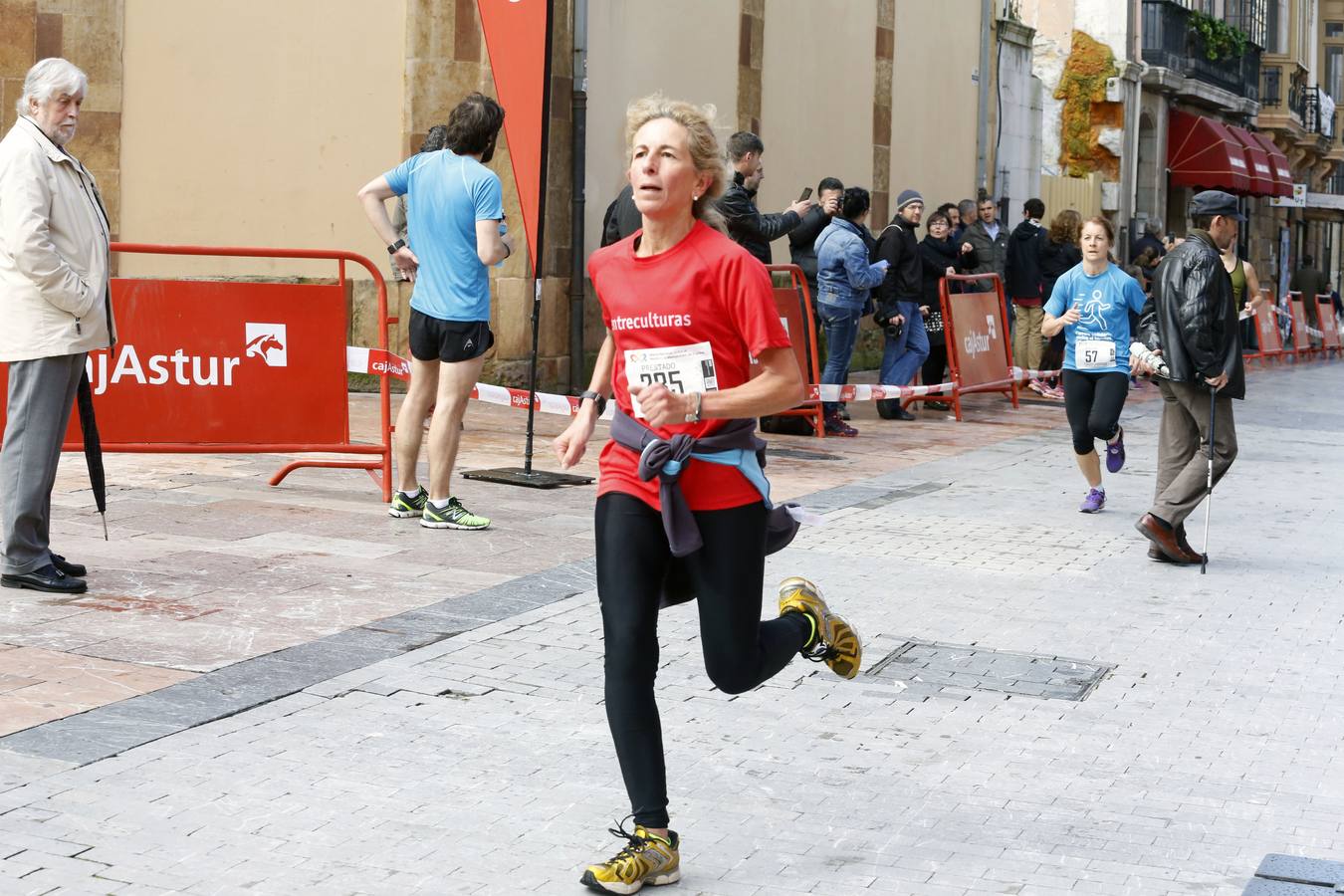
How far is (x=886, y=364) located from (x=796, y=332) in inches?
73.1

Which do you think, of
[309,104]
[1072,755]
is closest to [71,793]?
[1072,755]

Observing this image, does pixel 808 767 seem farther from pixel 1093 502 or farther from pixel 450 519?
pixel 1093 502

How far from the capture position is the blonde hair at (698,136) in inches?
170

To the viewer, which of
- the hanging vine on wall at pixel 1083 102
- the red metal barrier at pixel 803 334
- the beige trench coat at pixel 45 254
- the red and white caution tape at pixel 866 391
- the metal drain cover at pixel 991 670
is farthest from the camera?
the hanging vine on wall at pixel 1083 102

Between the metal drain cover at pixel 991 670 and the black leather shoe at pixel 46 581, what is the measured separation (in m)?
3.01

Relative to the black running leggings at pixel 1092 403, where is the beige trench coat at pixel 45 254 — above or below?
above

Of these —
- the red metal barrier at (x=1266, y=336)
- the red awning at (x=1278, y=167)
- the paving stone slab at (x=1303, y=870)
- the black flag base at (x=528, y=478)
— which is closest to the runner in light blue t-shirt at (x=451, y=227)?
the black flag base at (x=528, y=478)

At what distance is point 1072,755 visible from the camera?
535 centimetres

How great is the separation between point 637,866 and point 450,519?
4929mm

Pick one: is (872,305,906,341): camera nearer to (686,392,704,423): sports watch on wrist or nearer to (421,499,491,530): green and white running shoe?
(421,499,491,530): green and white running shoe

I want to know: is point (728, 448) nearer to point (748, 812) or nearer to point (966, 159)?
point (748, 812)

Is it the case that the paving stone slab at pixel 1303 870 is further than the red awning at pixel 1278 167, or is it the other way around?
the red awning at pixel 1278 167

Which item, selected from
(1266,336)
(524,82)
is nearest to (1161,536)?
(524,82)

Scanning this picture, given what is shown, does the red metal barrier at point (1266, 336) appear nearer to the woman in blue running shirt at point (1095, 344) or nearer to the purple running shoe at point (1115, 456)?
the purple running shoe at point (1115, 456)
